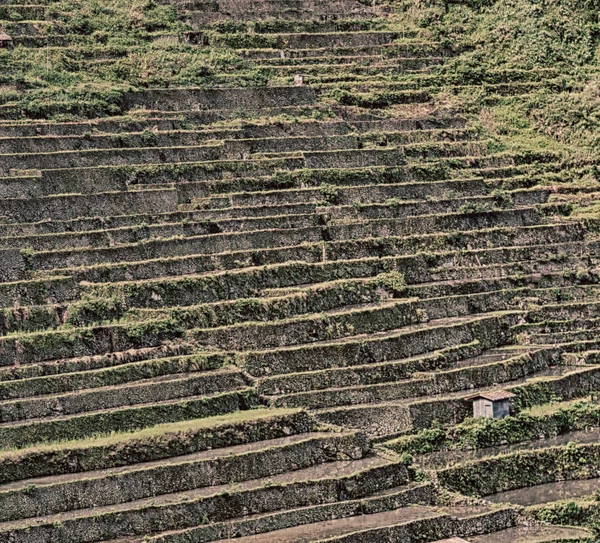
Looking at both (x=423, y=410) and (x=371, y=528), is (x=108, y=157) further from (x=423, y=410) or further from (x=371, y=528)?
(x=371, y=528)

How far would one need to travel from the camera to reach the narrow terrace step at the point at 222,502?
33250mm

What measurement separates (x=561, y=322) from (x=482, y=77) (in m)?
10.4

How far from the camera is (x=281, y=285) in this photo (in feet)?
133

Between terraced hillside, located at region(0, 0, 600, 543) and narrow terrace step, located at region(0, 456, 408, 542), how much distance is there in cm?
5

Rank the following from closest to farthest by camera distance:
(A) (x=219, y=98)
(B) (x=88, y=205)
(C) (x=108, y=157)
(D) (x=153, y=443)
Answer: (D) (x=153, y=443) → (B) (x=88, y=205) → (C) (x=108, y=157) → (A) (x=219, y=98)

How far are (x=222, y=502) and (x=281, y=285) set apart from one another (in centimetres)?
729

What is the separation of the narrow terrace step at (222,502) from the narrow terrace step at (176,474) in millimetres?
160

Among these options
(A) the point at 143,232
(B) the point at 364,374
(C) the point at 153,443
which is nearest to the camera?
(C) the point at 153,443

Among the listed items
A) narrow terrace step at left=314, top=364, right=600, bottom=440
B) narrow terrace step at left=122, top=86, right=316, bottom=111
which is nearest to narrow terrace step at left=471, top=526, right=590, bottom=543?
narrow terrace step at left=314, top=364, right=600, bottom=440

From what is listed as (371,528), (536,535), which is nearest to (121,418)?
(371,528)

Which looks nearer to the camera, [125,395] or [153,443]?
[153,443]

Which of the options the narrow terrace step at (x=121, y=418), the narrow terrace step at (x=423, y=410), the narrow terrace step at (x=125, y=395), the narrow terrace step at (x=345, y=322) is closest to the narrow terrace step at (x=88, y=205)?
the narrow terrace step at (x=345, y=322)

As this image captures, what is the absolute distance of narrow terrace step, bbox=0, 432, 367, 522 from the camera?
111 ft

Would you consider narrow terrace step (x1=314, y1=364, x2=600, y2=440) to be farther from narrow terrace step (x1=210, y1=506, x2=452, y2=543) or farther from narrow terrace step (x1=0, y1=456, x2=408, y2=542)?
narrow terrace step (x1=210, y1=506, x2=452, y2=543)
